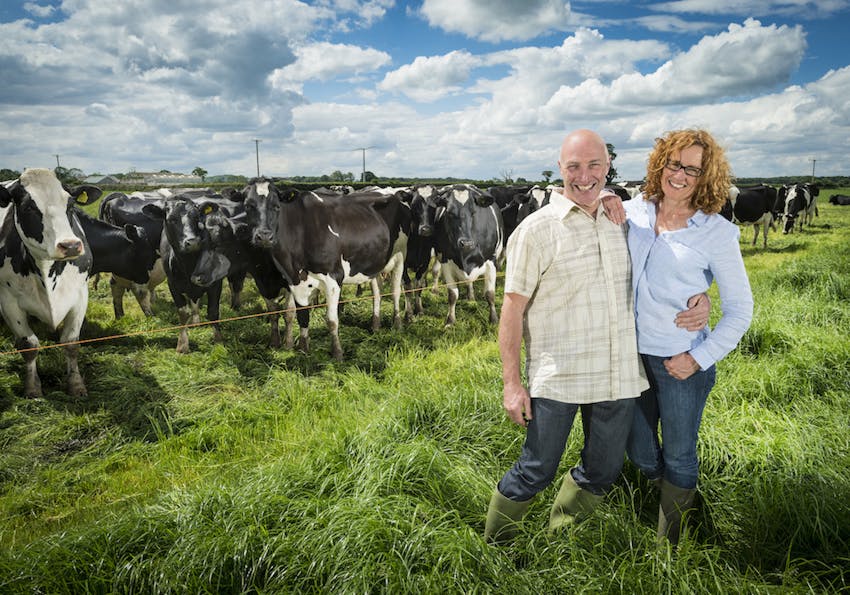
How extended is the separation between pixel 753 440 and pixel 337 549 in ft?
9.16

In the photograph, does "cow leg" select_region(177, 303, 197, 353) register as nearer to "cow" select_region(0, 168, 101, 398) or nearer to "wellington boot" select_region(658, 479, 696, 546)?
"cow" select_region(0, 168, 101, 398)

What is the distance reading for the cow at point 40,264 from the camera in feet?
17.2

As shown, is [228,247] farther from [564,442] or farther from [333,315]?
[564,442]

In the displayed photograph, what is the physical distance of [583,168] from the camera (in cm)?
235

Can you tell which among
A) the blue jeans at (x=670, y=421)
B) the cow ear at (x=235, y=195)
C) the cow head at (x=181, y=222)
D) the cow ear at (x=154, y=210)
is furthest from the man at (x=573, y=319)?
the cow ear at (x=154, y=210)

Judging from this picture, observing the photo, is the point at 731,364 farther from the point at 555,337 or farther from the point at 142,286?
the point at 142,286

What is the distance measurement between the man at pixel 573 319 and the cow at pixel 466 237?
5992 mm

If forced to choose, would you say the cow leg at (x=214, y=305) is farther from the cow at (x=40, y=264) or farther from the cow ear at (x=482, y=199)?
the cow ear at (x=482, y=199)

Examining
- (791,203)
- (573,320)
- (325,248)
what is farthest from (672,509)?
(791,203)

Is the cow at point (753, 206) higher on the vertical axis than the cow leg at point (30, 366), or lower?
higher

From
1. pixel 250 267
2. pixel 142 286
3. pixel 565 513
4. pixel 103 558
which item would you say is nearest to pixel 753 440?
pixel 565 513

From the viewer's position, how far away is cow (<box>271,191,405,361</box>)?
7082 millimetres

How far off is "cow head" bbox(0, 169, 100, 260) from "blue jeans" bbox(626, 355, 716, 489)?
5.30 m

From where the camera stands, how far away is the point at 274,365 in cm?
656
